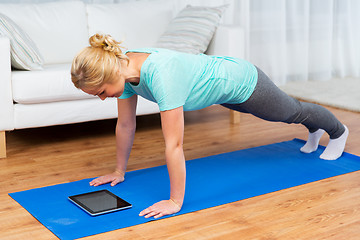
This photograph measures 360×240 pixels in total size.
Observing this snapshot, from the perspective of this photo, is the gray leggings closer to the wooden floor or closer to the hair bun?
the wooden floor

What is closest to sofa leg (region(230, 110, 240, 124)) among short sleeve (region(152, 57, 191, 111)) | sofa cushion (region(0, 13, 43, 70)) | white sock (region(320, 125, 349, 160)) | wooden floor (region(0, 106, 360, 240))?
wooden floor (region(0, 106, 360, 240))

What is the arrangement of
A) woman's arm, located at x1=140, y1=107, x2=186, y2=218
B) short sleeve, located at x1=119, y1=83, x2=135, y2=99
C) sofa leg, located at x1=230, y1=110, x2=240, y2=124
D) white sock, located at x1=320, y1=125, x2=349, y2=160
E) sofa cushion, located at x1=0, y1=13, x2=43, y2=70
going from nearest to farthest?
1. woman's arm, located at x1=140, y1=107, x2=186, y2=218
2. short sleeve, located at x1=119, y1=83, x2=135, y2=99
3. white sock, located at x1=320, y1=125, x2=349, y2=160
4. sofa cushion, located at x1=0, y1=13, x2=43, y2=70
5. sofa leg, located at x1=230, y1=110, x2=240, y2=124

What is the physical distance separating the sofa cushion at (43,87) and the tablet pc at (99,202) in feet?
2.67

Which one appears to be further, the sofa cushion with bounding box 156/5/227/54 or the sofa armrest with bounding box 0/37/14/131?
the sofa cushion with bounding box 156/5/227/54

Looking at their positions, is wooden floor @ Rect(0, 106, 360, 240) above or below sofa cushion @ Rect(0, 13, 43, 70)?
below

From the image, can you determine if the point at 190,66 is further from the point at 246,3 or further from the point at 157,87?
the point at 246,3

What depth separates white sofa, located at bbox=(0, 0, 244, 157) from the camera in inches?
104

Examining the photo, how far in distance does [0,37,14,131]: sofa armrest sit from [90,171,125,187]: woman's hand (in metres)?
0.70

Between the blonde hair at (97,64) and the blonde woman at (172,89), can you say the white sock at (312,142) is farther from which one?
the blonde hair at (97,64)

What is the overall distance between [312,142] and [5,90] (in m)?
1.59

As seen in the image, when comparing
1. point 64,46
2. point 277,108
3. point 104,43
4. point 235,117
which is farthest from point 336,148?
point 64,46

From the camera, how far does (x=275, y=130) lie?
10.4 feet

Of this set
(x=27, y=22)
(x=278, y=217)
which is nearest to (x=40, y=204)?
(x=278, y=217)

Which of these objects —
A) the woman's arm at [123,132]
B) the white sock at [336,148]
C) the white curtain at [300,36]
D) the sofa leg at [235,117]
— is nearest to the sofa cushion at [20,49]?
the woman's arm at [123,132]
